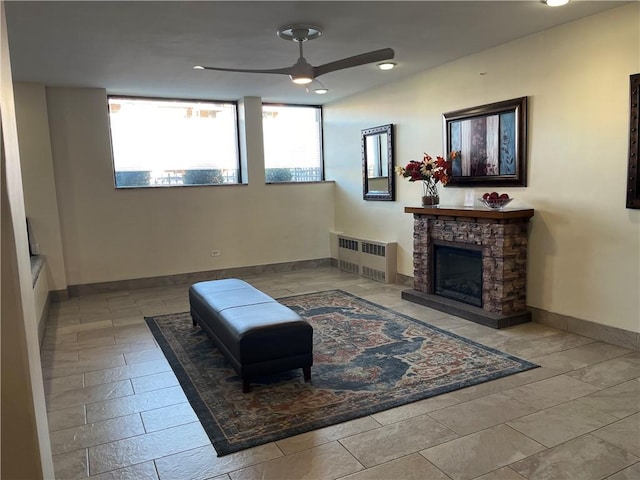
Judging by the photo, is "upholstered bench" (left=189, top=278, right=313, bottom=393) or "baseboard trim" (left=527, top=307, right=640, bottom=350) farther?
"baseboard trim" (left=527, top=307, right=640, bottom=350)

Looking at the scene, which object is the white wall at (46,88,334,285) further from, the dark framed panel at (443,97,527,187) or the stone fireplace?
the dark framed panel at (443,97,527,187)

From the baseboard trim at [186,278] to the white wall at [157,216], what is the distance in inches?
2.7

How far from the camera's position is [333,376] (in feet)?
11.1

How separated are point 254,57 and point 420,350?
318 cm

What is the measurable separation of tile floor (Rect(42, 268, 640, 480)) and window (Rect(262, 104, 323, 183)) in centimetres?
416

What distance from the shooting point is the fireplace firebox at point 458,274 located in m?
4.74

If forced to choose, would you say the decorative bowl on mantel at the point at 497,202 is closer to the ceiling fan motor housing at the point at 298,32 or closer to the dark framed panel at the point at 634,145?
the dark framed panel at the point at 634,145

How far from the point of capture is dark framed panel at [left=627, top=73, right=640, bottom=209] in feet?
11.4

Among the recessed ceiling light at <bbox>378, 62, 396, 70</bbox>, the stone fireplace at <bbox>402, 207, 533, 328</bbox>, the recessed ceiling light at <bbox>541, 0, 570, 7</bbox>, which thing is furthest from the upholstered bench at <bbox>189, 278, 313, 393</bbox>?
the recessed ceiling light at <bbox>378, 62, 396, 70</bbox>

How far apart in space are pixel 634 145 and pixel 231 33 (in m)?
3.28

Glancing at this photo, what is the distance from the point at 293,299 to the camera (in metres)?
5.59

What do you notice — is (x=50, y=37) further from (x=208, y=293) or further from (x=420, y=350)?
(x=420, y=350)

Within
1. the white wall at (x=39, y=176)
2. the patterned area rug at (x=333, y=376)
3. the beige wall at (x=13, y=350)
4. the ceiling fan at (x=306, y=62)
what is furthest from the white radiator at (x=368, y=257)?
the beige wall at (x=13, y=350)

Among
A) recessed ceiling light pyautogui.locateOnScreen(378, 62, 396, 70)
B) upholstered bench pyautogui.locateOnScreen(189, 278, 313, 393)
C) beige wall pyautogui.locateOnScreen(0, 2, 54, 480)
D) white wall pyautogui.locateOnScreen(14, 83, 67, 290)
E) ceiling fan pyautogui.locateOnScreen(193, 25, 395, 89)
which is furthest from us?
white wall pyautogui.locateOnScreen(14, 83, 67, 290)
